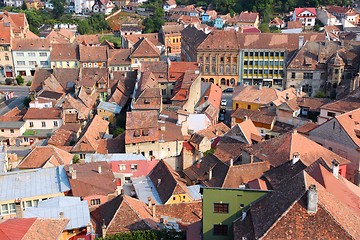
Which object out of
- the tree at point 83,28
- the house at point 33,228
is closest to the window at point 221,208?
the house at point 33,228

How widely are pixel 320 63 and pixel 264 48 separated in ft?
37.7

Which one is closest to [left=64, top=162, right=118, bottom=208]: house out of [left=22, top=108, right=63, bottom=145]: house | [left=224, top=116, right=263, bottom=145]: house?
[left=224, top=116, right=263, bottom=145]: house

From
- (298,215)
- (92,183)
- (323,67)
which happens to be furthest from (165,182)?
(323,67)

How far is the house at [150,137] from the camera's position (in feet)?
188

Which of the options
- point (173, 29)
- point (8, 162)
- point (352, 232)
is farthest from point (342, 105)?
point (173, 29)

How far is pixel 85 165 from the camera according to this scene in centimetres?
4894

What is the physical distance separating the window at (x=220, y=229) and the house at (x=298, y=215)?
2.09 meters

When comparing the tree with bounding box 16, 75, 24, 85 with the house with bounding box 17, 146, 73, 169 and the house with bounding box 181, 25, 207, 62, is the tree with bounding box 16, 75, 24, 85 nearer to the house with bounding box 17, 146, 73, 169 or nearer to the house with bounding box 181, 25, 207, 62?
the house with bounding box 181, 25, 207, 62

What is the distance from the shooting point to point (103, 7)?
590 feet

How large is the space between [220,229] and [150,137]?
26.0m

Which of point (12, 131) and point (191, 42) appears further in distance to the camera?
point (191, 42)

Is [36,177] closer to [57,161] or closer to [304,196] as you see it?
[57,161]

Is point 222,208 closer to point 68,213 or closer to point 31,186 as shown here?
point 68,213

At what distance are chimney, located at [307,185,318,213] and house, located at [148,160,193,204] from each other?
18.9m
